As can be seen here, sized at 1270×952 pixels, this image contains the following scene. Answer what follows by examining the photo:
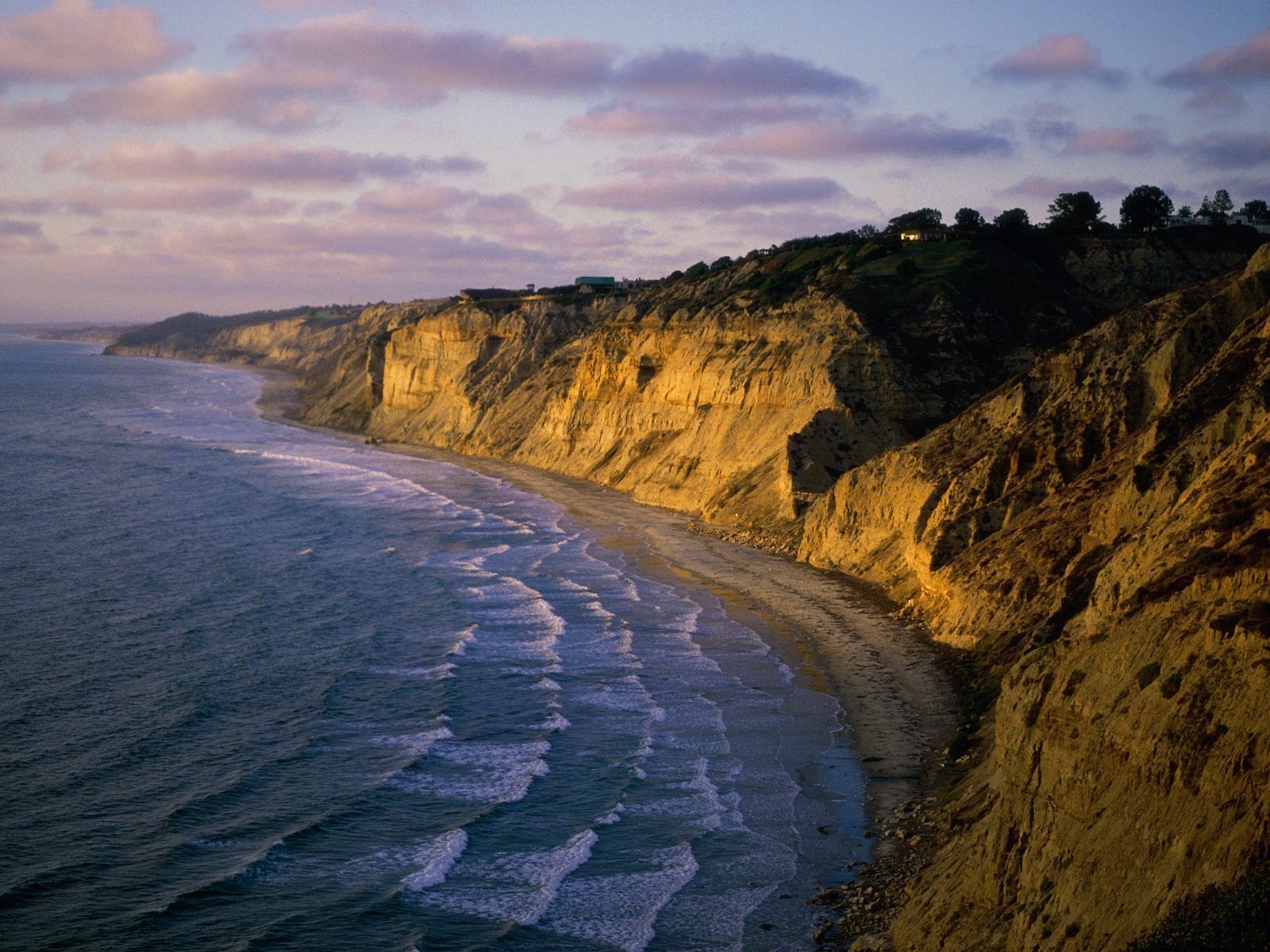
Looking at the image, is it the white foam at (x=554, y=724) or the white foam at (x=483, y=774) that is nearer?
the white foam at (x=483, y=774)

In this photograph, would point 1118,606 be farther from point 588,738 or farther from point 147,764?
point 147,764

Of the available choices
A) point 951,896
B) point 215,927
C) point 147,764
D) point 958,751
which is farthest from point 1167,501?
point 147,764

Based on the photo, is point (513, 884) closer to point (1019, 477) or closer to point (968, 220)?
point (1019, 477)

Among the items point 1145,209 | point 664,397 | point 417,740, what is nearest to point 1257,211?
point 1145,209

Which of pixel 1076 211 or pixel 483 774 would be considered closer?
pixel 483 774

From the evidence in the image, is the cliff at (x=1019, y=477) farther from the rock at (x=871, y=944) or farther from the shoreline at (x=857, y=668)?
the shoreline at (x=857, y=668)

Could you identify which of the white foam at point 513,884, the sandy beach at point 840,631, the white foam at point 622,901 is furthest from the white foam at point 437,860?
the sandy beach at point 840,631

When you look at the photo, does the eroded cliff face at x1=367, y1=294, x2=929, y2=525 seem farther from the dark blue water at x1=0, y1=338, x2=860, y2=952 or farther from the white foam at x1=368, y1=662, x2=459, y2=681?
the white foam at x1=368, y1=662, x2=459, y2=681
